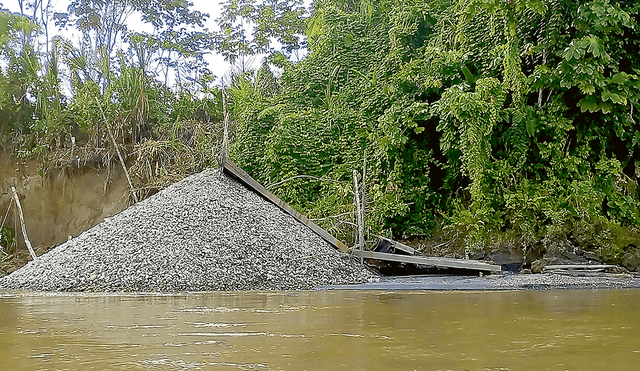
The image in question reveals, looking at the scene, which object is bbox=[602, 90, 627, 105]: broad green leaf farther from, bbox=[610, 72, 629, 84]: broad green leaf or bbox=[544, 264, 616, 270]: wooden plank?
bbox=[544, 264, 616, 270]: wooden plank

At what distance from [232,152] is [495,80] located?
519 cm

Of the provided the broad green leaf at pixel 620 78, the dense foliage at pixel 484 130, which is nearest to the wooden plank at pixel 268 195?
the dense foliage at pixel 484 130

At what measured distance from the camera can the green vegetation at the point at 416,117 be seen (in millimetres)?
7875

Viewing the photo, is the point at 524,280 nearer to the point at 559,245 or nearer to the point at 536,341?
the point at 559,245

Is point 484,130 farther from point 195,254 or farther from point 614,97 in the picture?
point 195,254

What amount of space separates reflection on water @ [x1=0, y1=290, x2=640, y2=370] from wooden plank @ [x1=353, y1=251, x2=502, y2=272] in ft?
7.95

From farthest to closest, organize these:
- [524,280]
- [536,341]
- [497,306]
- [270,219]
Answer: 1. [270,219]
2. [524,280]
3. [497,306]
4. [536,341]

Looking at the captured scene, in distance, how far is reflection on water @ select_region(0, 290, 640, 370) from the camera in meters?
1.97

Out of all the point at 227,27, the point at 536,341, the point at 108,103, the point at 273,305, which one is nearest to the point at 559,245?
the point at 273,305

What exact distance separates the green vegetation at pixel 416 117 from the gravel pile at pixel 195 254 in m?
1.58

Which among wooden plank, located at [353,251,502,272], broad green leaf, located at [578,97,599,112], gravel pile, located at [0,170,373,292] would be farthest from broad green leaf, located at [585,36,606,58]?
gravel pile, located at [0,170,373,292]

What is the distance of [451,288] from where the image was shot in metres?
5.37

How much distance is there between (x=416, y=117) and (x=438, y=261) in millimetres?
2912

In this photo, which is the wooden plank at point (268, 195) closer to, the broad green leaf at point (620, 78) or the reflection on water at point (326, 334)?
the reflection on water at point (326, 334)
